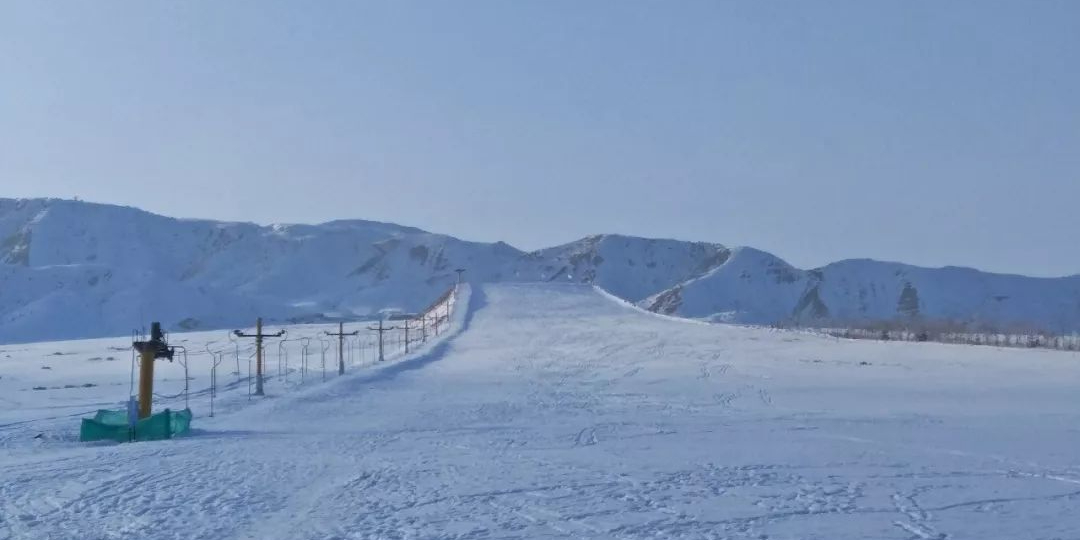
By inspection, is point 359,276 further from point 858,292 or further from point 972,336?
point 972,336

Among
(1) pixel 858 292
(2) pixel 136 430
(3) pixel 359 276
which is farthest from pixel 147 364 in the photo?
(3) pixel 359 276

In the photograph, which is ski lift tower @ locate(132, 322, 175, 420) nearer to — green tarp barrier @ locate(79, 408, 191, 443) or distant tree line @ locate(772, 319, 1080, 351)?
green tarp barrier @ locate(79, 408, 191, 443)

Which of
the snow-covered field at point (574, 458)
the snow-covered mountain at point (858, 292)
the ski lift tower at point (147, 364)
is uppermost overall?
the snow-covered mountain at point (858, 292)

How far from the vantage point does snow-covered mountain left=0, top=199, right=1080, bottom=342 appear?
299 ft

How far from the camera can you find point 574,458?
1202 centimetres

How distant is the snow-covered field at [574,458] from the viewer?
8617 millimetres

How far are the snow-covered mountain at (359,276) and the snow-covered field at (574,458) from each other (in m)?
62.9

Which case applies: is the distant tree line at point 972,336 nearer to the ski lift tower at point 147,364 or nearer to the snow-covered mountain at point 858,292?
the ski lift tower at point 147,364

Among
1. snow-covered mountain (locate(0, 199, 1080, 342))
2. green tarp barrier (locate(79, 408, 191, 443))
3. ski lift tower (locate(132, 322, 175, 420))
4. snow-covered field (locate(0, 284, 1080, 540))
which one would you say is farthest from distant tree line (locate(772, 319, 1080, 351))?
snow-covered mountain (locate(0, 199, 1080, 342))

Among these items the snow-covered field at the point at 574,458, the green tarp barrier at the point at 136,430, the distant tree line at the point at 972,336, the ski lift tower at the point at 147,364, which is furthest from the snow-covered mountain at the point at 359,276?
the green tarp barrier at the point at 136,430

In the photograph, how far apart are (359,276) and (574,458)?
137 metres

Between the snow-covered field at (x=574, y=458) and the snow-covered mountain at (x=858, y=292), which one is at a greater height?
the snow-covered mountain at (x=858, y=292)

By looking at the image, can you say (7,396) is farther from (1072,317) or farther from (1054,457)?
(1072,317)

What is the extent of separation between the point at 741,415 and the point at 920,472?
5.75m
